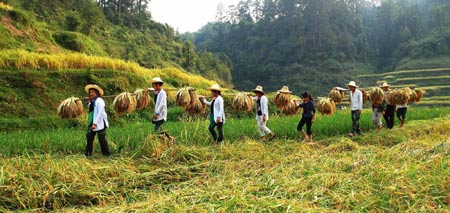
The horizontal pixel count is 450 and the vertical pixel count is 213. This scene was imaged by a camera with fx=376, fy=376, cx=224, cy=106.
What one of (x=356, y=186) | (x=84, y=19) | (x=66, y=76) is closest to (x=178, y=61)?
(x=84, y=19)

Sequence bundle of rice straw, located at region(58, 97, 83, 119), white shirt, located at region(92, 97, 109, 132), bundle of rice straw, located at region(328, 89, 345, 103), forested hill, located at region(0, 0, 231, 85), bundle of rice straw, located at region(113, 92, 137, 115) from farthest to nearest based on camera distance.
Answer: forested hill, located at region(0, 0, 231, 85)
bundle of rice straw, located at region(328, 89, 345, 103)
bundle of rice straw, located at region(113, 92, 137, 115)
bundle of rice straw, located at region(58, 97, 83, 119)
white shirt, located at region(92, 97, 109, 132)

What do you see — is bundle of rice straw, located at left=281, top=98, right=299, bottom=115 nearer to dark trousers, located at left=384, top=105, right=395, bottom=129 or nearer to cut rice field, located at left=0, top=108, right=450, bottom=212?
cut rice field, located at left=0, top=108, right=450, bottom=212

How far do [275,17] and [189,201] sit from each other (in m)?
63.7

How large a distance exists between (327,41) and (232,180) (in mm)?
54781

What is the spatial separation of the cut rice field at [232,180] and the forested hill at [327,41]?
123 feet

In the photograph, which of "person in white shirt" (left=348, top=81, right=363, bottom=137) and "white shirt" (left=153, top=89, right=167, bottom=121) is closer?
"white shirt" (left=153, top=89, right=167, bottom=121)

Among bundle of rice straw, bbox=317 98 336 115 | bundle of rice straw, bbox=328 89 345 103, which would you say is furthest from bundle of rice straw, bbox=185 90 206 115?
bundle of rice straw, bbox=328 89 345 103

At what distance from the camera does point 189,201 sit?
3.67 metres

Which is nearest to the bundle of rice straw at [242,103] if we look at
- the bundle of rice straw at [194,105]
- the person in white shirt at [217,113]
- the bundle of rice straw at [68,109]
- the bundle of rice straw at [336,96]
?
the person in white shirt at [217,113]

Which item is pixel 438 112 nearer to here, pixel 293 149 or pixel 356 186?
pixel 293 149

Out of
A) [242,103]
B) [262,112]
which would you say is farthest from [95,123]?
[262,112]

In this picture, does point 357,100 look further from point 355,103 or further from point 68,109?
point 68,109

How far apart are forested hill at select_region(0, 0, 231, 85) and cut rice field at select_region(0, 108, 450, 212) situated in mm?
9432

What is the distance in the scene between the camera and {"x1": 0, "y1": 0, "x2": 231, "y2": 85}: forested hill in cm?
1441
